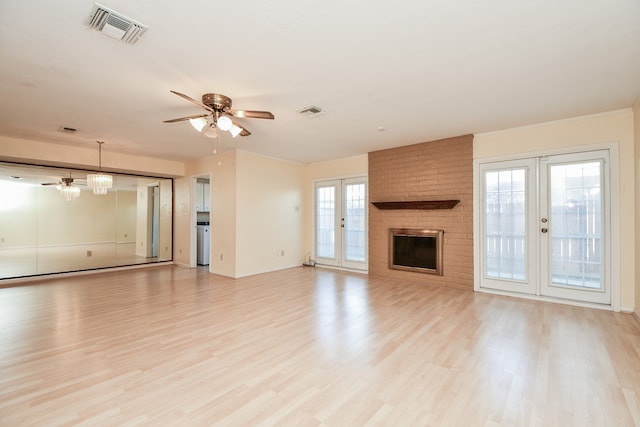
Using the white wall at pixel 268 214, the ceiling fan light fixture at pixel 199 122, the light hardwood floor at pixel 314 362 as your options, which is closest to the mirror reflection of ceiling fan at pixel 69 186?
the light hardwood floor at pixel 314 362

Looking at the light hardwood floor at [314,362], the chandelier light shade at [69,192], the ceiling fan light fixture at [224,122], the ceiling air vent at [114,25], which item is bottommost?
the light hardwood floor at [314,362]

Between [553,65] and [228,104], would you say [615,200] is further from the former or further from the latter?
[228,104]

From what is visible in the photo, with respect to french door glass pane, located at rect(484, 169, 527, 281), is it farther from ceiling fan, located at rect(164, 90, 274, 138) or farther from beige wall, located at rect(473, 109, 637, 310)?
ceiling fan, located at rect(164, 90, 274, 138)

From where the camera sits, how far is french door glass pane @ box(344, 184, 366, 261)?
6.15m

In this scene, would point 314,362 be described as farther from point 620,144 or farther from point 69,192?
point 69,192

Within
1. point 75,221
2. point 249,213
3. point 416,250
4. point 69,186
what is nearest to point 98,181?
point 69,186

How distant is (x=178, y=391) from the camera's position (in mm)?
1930

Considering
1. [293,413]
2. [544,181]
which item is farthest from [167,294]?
[544,181]

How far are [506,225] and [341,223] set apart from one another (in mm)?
3203

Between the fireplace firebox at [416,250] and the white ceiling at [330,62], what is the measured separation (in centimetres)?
202

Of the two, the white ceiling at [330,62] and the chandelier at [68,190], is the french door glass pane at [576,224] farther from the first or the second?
the chandelier at [68,190]

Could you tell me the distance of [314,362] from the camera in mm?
2334

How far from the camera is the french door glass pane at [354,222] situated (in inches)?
242

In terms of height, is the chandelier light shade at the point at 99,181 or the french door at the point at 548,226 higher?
the chandelier light shade at the point at 99,181
